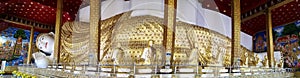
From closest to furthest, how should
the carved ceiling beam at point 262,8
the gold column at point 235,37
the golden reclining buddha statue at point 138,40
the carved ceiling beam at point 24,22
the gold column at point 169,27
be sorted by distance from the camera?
the gold column at point 169,27, the golden reclining buddha statue at point 138,40, the gold column at point 235,37, the carved ceiling beam at point 262,8, the carved ceiling beam at point 24,22

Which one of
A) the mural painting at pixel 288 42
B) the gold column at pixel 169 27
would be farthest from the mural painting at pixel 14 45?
the mural painting at pixel 288 42

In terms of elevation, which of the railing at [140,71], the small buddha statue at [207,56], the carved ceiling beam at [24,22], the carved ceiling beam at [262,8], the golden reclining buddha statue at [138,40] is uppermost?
the carved ceiling beam at [262,8]

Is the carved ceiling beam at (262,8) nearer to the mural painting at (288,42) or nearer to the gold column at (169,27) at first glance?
the mural painting at (288,42)

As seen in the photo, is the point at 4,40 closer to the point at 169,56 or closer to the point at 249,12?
the point at 169,56

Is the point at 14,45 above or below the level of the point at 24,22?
below

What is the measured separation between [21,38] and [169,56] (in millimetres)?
6452

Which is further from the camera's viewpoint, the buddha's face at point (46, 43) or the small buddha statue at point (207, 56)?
the buddha's face at point (46, 43)

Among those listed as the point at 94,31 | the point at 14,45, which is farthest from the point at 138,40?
the point at 14,45

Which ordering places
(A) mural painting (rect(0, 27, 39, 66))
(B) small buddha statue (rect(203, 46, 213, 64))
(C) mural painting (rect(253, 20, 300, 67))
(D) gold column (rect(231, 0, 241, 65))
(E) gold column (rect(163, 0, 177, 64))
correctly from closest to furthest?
(E) gold column (rect(163, 0, 177, 64))
(D) gold column (rect(231, 0, 241, 65))
(B) small buddha statue (rect(203, 46, 213, 64))
(C) mural painting (rect(253, 20, 300, 67))
(A) mural painting (rect(0, 27, 39, 66))

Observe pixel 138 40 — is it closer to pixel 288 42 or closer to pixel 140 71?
pixel 140 71

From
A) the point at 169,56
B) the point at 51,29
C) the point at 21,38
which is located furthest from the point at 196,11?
the point at 21,38

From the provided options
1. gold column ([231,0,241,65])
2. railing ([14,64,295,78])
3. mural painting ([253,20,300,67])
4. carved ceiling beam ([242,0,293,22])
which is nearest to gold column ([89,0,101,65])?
railing ([14,64,295,78])

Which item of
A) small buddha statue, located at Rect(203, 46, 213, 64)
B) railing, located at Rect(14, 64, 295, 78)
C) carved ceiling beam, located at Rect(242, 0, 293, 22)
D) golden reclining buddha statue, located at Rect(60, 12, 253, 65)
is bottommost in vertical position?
railing, located at Rect(14, 64, 295, 78)

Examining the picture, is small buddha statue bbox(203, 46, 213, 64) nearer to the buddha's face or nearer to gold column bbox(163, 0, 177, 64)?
gold column bbox(163, 0, 177, 64)
